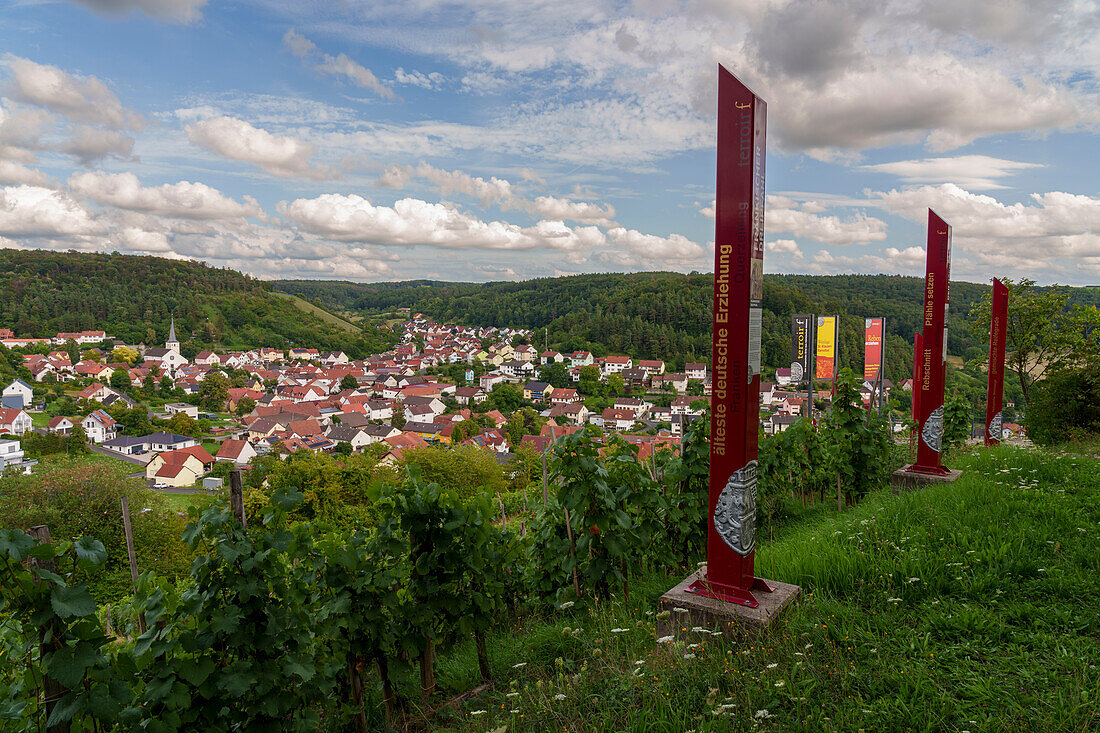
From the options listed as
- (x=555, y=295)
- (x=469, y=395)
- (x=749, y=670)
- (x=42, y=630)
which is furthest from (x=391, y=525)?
(x=555, y=295)

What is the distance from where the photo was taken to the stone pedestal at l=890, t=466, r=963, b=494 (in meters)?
7.43

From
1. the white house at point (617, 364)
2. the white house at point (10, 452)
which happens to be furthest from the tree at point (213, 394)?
the white house at point (617, 364)

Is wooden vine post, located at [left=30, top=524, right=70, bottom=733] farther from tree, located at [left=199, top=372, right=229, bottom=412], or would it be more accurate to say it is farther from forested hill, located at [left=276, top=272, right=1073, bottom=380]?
tree, located at [left=199, top=372, right=229, bottom=412]

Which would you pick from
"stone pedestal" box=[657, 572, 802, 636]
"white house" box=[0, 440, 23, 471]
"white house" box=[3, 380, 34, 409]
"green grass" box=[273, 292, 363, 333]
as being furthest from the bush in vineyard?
"green grass" box=[273, 292, 363, 333]

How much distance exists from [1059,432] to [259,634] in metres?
16.6

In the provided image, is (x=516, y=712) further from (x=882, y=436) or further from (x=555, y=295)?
(x=555, y=295)

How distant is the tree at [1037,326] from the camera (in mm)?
19094

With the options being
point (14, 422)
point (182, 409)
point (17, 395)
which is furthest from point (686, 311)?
point (17, 395)

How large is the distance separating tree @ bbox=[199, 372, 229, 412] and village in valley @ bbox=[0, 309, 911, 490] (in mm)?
194

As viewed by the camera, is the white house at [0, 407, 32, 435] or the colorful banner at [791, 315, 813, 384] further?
the white house at [0, 407, 32, 435]

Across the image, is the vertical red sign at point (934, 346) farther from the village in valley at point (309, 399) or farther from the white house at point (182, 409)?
the white house at point (182, 409)

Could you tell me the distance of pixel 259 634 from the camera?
263 cm

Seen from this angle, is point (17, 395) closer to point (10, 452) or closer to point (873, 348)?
point (10, 452)

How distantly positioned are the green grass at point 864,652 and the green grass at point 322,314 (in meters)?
166
